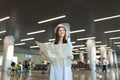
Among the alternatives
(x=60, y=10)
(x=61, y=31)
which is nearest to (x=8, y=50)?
(x=60, y=10)

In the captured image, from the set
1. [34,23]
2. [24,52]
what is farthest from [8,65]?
[24,52]

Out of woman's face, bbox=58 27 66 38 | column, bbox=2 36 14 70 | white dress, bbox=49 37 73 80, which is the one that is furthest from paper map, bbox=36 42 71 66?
column, bbox=2 36 14 70

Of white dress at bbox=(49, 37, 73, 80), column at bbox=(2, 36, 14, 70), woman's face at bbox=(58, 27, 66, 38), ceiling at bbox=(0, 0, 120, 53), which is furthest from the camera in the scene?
column at bbox=(2, 36, 14, 70)

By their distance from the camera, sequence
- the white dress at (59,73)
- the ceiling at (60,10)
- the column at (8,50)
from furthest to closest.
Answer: the column at (8,50) → the ceiling at (60,10) → the white dress at (59,73)

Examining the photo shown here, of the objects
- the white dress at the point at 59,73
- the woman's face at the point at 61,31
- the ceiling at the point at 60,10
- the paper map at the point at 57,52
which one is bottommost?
the white dress at the point at 59,73

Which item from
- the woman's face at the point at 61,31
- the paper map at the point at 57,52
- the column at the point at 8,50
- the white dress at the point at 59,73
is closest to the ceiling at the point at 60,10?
the column at the point at 8,50

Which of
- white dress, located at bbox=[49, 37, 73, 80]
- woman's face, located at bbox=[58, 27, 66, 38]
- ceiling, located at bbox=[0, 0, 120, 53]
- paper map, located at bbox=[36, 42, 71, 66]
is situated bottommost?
white dress, located at bbox=[49, 37, 73, 80]

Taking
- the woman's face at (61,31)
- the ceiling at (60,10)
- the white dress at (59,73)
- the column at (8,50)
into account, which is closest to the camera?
the white dress at (59,73)

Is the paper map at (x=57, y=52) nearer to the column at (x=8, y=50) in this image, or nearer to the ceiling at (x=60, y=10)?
the ceiling at (x=60, y=10)

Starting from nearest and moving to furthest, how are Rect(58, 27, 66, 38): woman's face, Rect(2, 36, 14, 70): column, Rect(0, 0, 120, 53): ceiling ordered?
Rect(58, 27, 66, 38): woman's face, Rect(0, 0, 120, 53): ceiling, Rect(2, 36, 14, 70): column

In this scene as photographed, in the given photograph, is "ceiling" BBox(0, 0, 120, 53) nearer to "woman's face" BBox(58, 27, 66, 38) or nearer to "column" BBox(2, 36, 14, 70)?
"column" BBox(2, 36, 14, 70)

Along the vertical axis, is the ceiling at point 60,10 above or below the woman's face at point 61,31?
above

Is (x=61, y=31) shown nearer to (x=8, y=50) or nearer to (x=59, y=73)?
(x=59, y=73)

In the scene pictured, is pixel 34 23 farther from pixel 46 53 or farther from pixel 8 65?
pixel 46 53
